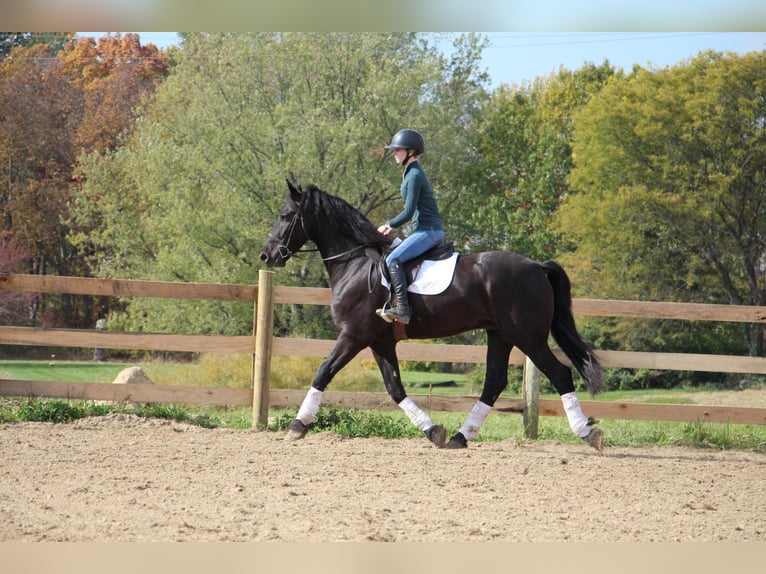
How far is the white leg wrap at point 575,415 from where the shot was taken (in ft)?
24.1

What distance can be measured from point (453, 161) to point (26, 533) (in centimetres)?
2308

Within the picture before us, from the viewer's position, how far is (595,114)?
88.8 feet

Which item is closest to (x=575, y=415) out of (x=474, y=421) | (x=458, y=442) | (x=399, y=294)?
(x=474, y=421)

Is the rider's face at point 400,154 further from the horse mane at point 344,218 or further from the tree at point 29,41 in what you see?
the tree at point 29,41

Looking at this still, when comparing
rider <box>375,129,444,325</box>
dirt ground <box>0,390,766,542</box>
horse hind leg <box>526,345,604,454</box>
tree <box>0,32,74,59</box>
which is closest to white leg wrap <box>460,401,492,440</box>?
dirt ground <box>0,390,766,542</box>

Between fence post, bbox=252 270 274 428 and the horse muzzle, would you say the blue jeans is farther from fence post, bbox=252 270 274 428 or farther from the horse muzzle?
fence post, bbox=252 270 274 428

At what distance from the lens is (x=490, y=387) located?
754cm

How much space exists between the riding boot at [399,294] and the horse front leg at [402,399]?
53cm

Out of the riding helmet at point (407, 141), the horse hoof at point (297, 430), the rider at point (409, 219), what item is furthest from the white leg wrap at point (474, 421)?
the riding helmet at point (407, 141)

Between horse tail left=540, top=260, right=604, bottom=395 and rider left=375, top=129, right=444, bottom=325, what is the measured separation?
1.06 m

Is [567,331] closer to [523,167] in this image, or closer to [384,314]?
[384,314]

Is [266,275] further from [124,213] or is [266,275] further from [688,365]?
[124,213]

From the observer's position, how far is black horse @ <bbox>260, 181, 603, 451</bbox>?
23.8ft

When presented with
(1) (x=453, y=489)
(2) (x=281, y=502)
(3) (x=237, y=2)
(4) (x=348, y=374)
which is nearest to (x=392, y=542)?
(2) (x=281, y=502)
